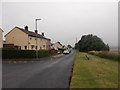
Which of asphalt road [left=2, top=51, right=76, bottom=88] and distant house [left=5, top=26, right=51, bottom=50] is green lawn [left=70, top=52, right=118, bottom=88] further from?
distant house [left=5, top=26, right=51, bottom=50]

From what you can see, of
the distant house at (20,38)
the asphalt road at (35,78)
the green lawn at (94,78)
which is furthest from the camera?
the distant house at (20,38)

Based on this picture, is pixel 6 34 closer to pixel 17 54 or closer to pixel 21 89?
pixel 17 54

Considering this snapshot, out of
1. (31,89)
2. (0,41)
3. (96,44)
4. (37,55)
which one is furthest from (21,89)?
(96,44)

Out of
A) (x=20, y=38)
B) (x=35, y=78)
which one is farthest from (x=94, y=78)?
(x=20, y=38)

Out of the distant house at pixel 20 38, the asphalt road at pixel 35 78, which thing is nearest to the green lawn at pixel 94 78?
the asphalt road at pixel 35 78

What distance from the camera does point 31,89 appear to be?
218 inches

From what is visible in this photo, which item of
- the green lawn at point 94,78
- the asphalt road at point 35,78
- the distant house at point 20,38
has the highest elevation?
the distant house at point 20,38

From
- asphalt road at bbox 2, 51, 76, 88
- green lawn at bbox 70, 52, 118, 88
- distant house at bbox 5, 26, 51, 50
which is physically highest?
distant house at bbox 5, 26, 51, 50

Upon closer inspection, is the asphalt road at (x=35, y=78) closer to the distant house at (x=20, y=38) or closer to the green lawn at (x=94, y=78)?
the green lawn at (x=94, y=78)

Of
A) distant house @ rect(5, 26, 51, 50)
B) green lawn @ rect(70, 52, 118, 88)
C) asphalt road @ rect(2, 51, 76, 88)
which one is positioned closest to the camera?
green lawn @ rect(70, 52, 118, 88)

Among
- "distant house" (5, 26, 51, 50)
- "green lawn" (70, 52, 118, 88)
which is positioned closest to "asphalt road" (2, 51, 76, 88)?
"green lawn" (70, 52, 118, 88)

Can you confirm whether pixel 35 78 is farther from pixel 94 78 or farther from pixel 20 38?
pixel 20 38

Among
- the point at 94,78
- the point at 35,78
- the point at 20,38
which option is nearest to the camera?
the point at 94,78

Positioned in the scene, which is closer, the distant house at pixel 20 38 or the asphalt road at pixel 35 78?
the asphalt road at pixel 35 78
